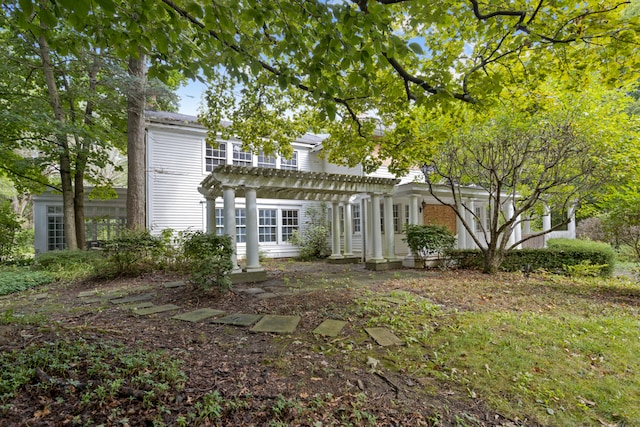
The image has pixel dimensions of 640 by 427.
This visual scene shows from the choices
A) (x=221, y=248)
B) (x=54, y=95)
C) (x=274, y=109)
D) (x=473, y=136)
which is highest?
(x=54, y=95)

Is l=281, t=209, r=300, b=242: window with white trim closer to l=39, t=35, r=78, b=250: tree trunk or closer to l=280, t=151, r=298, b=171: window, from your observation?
l=280, t=151, r=298, b=171: window

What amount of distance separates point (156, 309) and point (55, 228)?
11792mm

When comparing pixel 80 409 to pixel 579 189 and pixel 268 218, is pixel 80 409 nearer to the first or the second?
pixel 579 189

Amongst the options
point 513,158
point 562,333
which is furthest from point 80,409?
point 513,158

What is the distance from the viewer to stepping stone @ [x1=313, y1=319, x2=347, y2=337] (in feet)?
13.1

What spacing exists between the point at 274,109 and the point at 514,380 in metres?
6.95

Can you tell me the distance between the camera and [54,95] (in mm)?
10266

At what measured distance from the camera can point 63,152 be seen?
10.5m

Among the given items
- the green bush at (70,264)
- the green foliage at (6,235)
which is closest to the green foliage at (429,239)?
the green bush at (70,264)

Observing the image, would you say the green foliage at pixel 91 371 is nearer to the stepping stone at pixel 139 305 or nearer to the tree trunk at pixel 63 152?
the stepping stone at pixel 139 305

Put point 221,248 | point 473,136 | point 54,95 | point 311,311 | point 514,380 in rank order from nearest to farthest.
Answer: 1. point 514,380
2. point 311,311
3. point 221,248
4. point 473,136
5. point 54,95

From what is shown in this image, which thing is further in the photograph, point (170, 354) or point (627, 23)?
point (627, 23)

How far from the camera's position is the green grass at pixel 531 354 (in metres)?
2.59

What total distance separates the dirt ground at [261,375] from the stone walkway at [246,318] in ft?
Answer: 0.43
